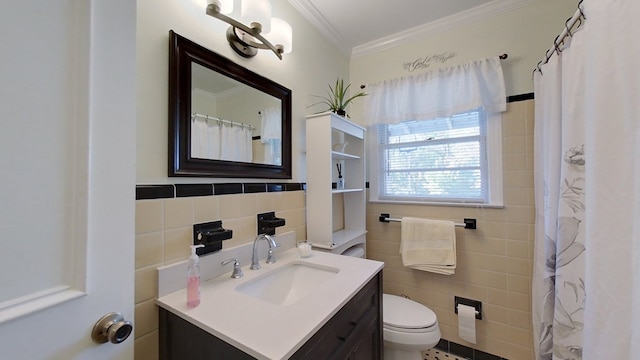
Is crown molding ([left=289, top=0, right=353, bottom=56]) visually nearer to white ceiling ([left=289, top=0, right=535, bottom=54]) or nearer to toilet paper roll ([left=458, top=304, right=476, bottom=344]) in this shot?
white ceiling ([left=289, top=0, right=535, bottom=54])

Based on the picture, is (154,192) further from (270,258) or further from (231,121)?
(270,258)

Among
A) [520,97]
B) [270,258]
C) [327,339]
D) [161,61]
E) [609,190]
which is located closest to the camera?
[609,190]

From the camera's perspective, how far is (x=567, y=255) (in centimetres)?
95

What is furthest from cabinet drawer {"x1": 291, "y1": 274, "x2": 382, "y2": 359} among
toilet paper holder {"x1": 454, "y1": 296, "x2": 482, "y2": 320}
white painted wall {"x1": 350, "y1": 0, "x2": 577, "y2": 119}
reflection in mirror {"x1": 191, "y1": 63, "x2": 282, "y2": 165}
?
white painted wall {"x1": 350, "y1": 0, "x2": 577, "y2": 119}

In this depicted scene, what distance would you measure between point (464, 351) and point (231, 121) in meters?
2.21

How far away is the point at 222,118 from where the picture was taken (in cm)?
113

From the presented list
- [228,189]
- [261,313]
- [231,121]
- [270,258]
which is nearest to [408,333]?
[270,258]

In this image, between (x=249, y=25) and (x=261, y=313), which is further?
(x=249, y=25)

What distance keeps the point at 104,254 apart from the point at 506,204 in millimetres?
2083

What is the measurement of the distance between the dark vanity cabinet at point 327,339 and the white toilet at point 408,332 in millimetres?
257

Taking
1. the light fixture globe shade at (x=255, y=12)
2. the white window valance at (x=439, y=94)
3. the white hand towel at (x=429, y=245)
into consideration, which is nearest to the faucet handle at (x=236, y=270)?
the light fixture globe shade at (x=255, y=12)

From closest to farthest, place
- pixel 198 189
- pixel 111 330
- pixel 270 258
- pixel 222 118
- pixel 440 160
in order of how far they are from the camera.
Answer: pixel 111 330, pixel 198 189, pixel 222 118, pixel 270 258, pixel 440 160

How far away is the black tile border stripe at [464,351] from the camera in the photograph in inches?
68.3

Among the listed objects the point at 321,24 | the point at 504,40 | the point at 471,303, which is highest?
the point at 321,24
